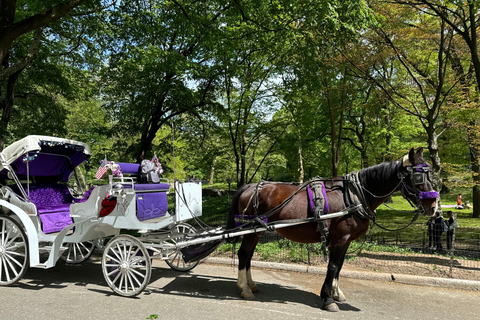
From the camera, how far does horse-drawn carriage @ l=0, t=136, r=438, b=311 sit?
195 inches

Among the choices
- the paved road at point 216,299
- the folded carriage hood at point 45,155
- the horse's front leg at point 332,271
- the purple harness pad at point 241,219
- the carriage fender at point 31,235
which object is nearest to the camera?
the paved road at point 216,299

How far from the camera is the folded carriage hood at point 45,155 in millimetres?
5926

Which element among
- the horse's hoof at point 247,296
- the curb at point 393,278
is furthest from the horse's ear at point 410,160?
the horse's hoof at point 247,296

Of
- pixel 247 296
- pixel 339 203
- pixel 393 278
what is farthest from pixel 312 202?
pixel 393 278

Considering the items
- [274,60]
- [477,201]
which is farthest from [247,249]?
[477,201]

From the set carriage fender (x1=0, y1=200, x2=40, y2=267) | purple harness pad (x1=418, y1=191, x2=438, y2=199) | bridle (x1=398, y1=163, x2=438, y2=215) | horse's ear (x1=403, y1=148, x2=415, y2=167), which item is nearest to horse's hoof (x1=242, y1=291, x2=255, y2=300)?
bridle (x1=398, y1=163, x2=438, y2=215)

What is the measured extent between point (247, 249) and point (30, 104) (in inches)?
545

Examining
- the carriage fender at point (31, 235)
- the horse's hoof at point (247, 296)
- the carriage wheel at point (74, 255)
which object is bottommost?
the horse's hoof at point (247, 296)

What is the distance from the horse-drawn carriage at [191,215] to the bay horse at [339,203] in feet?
0.05

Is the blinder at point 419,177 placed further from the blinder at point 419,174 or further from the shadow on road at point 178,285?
the shadow on road at point 178,285

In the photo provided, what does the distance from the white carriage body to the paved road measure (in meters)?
0.68

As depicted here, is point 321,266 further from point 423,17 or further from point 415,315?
point 423,17

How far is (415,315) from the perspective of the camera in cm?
475

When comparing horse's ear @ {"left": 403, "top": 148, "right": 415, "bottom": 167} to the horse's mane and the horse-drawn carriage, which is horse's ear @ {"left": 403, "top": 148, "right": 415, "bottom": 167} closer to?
the horse-drawn carriage
